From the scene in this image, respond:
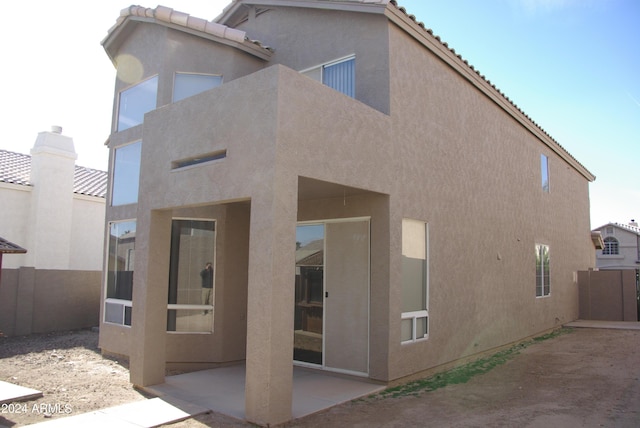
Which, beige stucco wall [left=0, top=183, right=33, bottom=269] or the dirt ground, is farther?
beige stucco wall [left=0, top=183, right=33, bottom=269]

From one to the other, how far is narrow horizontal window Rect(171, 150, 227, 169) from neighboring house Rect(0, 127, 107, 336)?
32.0 feet

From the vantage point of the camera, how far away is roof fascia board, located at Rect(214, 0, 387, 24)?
9.02m

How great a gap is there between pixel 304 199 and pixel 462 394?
4.64m

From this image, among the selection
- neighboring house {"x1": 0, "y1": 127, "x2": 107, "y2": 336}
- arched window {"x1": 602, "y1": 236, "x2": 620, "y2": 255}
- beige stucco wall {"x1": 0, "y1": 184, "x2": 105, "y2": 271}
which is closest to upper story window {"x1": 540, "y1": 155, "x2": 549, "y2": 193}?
neighboring house {"x1": 0, "y1": 127, "x2": 107, "y2": 336}

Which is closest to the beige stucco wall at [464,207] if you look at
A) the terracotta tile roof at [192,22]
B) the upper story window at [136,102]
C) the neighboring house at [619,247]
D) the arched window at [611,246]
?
the terracotta tile roof at [192,22]

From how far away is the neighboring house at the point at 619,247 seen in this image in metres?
43.7

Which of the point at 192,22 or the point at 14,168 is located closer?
the point at 192,22

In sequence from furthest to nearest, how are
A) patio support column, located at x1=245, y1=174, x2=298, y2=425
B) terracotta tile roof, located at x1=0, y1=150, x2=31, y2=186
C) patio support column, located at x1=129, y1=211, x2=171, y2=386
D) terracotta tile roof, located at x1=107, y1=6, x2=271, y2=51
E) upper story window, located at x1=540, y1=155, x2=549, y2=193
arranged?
upper story window, located at x1=540, y1=155, x2=549, y2=193, terracotta tile roof, located at x1=0, y1=150, x2=31, y2=186, terracotta tile roof, located at x1=107, y1=6, x2=271, y2=51, patio support column, located at x1=129, y1=211, x2=171, y2=386, patio support column, located at x1=245, y1=174, x2=298, y2=425

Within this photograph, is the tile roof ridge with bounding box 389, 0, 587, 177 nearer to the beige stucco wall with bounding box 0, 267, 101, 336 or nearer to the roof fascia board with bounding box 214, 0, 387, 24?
the roof fascia board with bounding box 214, 0, 387, 24

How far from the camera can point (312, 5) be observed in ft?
34.0

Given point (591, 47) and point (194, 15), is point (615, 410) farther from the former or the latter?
point (194, 15)

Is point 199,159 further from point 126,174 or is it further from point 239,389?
point 126,174

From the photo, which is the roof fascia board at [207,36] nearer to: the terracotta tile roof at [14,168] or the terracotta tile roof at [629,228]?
the terracotta tile roof at [14,168]

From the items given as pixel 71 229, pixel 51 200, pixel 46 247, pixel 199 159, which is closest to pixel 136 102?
pixel 199 159
